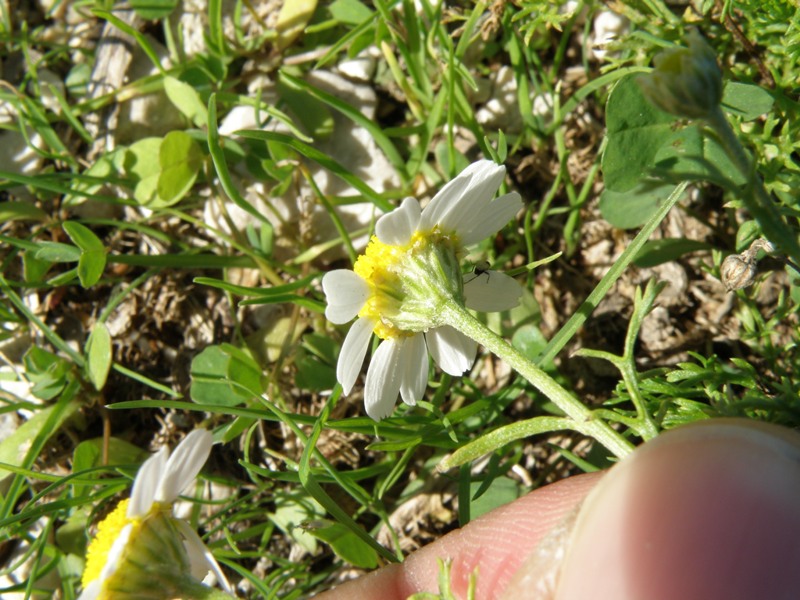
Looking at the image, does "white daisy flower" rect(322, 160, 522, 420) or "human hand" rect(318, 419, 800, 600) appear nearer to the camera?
"human hand" rect(318, 419, 800, 600)

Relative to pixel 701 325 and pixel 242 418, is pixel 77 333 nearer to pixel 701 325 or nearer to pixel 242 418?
pixel 242 418

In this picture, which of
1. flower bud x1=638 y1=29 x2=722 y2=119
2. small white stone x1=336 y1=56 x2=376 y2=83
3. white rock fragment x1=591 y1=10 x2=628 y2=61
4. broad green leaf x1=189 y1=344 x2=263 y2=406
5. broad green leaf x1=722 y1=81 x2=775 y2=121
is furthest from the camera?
small white stone x1=336 y1=56 x2=376 y2=83

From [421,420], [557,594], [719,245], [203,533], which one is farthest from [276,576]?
[719,245]

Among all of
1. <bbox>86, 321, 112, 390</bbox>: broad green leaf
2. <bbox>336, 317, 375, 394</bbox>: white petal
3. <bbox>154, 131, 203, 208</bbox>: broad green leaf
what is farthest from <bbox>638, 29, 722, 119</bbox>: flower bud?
<bbox>86, 321, 112, 390</bbox>: broad green leaf

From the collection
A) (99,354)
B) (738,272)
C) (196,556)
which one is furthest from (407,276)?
(99,354)

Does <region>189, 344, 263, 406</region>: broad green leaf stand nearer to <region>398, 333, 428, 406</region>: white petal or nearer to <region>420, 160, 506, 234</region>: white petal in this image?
<region>398, 333, 428, 406</region>: white petal

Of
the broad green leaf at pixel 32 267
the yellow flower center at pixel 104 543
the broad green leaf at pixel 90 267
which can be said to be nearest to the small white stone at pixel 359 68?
the broad green leaf at pixel 90 267
